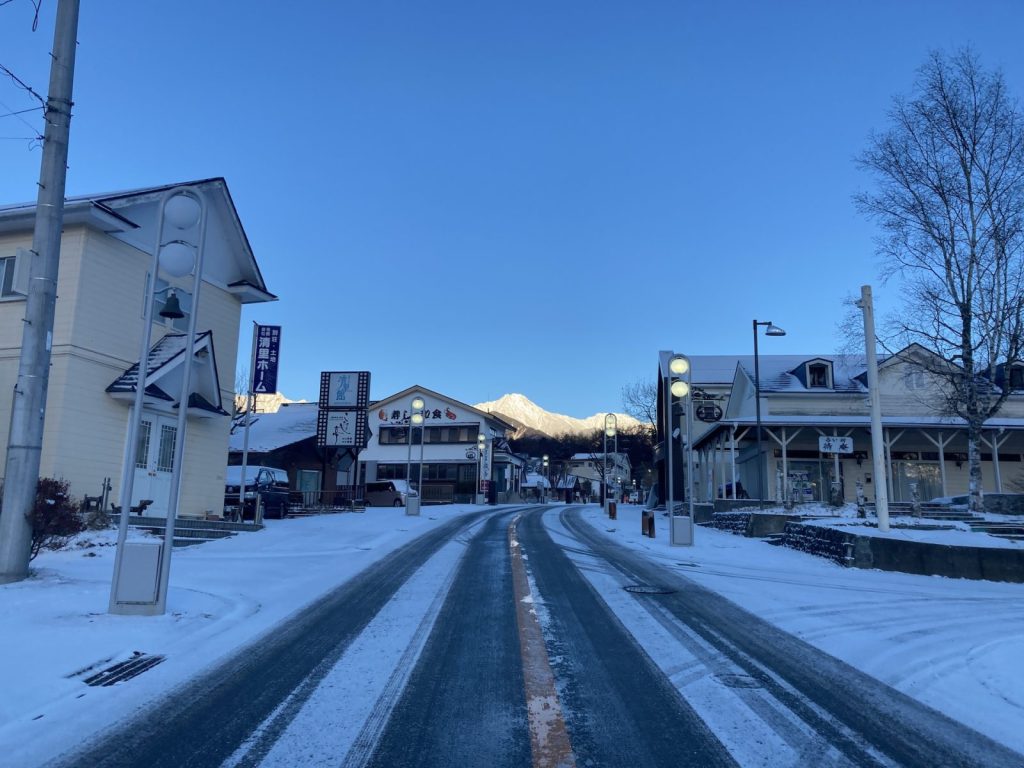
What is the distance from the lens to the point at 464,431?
200 feet

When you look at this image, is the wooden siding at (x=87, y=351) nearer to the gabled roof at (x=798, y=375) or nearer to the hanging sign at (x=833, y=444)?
the hanging sign at (x=833, y=444)

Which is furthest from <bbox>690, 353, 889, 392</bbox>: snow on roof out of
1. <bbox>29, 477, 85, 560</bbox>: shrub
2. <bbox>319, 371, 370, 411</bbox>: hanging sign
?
<bbox>29, 477, 85, 560</bbox>: shrub

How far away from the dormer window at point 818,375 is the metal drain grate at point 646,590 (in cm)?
2803

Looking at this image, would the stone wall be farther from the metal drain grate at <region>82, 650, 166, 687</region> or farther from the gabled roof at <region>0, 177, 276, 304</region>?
the gabled roof at <region>0, 177, 276, 304</region>

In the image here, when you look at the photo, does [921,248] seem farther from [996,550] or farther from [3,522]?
[3,522]

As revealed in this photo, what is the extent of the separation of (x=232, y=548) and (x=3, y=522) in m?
5.88

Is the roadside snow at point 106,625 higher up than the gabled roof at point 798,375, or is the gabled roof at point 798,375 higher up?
the gabled roof at point 798,375

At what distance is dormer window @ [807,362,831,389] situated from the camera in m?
34.4

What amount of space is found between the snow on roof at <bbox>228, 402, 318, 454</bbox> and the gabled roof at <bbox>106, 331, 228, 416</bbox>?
49.7 ft

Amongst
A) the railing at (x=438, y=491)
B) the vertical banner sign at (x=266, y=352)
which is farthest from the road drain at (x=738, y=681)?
the railing at (x=438, y=491)

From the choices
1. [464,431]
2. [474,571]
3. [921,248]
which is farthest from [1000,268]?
[464,431]

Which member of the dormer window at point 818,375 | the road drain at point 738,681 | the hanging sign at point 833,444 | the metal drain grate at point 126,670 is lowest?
the metal drain grate at point 126,670

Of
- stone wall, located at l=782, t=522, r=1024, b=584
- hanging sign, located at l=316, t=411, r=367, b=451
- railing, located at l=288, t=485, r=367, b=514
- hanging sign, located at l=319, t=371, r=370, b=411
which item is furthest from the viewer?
hanging sign, located at l=319, t=371, r=370, b=411

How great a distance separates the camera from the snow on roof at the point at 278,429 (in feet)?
114
